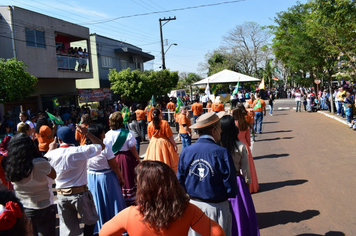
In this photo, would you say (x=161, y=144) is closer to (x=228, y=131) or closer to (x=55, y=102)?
(x=228, y=131)

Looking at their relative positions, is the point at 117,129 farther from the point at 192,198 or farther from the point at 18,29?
the point at 18,29

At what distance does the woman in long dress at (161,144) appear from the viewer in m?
6.91

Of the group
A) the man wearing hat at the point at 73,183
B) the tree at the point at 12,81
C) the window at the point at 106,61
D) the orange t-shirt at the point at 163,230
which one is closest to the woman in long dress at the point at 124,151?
the man wearing hat at the point at 73,183

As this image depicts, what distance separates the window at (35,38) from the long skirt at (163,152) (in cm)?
1489

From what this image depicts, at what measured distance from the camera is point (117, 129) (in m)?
5.43

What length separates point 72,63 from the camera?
22062 mm

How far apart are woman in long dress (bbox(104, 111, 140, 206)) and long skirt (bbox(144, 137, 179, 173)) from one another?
4.72 feet

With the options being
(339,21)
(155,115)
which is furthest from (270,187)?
(339,21)

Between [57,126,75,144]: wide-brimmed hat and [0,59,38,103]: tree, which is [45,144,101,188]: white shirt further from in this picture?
[0,59,38,103]: tree

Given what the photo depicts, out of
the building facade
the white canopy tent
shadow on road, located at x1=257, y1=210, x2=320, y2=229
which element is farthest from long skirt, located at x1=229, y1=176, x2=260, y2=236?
the white canopy tent

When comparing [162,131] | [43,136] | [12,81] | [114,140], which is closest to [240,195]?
[114,140]

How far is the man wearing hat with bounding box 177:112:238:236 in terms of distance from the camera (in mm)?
3186

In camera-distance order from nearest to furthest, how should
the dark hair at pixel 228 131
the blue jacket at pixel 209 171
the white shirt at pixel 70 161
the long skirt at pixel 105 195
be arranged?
1. the blue jacket at pixel 209 171
2. the white shirt at pixel 70 161
3. the dark hair at pixel 228 131
4. the long skirt at pixel 105 195

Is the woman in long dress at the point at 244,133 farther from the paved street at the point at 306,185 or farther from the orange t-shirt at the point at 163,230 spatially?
the orange t-shirt at the point at 163,230
